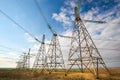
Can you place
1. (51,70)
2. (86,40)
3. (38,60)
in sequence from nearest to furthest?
1. (86,40)
2. (51,70)
3. (38,60)

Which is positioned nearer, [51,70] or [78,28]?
[78,28]

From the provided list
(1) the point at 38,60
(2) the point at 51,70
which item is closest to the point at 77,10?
(2) the point at 51,70

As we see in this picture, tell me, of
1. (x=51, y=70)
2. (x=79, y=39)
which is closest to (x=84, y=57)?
(x=79, y=39)

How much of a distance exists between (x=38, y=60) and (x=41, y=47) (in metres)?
4.09

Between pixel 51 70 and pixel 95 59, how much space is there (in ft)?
54.4

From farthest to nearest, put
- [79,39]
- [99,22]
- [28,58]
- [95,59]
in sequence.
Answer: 1. [28,58]
2. [99,22]
3. [79,39]
4. [95,59]

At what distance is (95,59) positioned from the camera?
23578mm

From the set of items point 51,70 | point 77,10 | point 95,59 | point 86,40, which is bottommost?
point 51,70

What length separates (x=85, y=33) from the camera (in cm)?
2650

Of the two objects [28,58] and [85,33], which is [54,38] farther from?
[28,58]

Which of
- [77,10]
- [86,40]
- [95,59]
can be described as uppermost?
[77,10]

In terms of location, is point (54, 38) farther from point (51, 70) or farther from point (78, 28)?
point (78, 28)

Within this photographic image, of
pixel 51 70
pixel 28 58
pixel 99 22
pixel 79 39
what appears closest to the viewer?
pixel 79 39

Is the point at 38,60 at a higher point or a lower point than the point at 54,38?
lower
